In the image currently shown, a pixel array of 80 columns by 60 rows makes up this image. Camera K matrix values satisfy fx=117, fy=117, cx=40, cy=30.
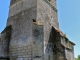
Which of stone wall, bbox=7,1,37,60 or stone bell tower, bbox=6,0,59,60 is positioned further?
stone wall, bbox=7,1,37,60

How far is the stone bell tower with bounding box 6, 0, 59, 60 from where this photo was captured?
28.9 ft

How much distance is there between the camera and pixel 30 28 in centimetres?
1000

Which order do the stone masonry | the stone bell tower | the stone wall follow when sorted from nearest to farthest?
the stone bell tower < the stone masonry < the stone wall

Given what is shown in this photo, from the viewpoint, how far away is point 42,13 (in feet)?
35.7

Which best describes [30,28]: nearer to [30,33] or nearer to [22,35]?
[30,33]

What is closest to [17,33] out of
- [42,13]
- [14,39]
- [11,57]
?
[14,39]

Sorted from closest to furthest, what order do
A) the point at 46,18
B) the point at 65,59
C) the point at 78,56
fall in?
1. the point at 65,59
2. the point at 46,18
3. the point at 78,56

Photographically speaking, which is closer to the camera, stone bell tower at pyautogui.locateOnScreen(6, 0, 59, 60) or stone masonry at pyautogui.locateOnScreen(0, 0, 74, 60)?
stone bell tower at pyautogui.locateOnScreen(6, 0, 59, 60)

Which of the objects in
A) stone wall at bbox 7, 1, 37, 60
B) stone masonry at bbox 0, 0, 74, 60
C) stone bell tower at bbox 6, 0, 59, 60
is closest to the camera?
stone bell tower at bbox 6, 0, 59, 60

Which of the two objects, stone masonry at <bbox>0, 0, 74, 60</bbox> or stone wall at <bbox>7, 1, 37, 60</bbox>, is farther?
stone wall at <bbox>7, 1, 37, 60</bbox>

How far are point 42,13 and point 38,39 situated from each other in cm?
313

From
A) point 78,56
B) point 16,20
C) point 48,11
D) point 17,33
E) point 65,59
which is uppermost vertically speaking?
point 48,11

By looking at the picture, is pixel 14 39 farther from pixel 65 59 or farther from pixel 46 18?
pixel 65 59

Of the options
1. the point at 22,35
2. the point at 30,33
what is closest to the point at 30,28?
the point at 30,33
